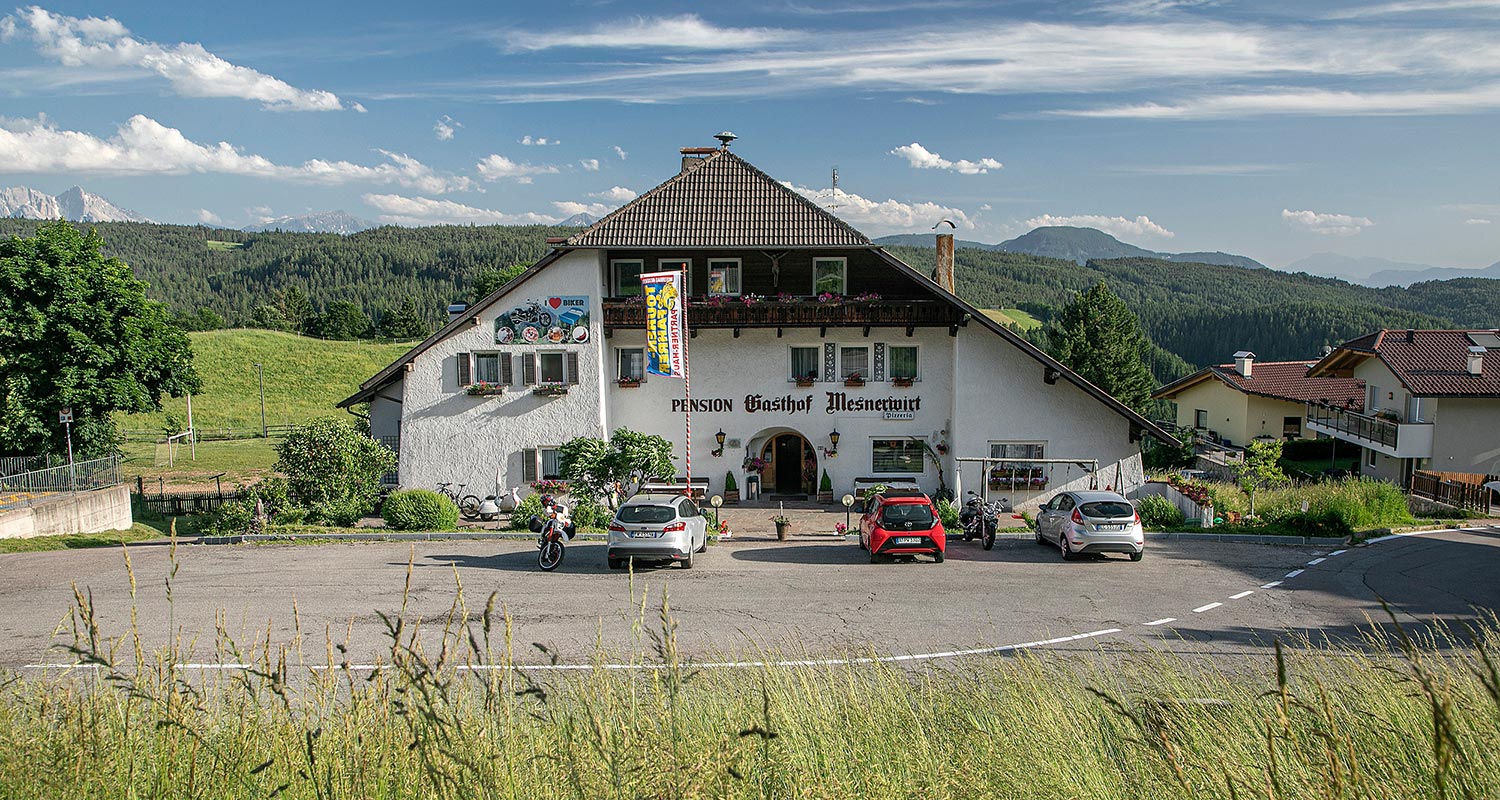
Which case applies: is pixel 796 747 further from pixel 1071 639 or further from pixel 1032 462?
pixel 1032 462

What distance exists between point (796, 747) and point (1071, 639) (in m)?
10.7

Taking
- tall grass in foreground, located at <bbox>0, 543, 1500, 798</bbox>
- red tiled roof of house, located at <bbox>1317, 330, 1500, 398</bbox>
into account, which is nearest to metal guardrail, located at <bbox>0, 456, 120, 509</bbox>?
tall grass in foreground, located at <bbox>0, 543, 1500, 798</bbox>

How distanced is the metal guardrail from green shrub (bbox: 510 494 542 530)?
12.7 meters

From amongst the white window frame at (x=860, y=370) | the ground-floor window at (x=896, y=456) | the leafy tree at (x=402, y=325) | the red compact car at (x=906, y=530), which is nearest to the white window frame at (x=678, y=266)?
the white window frame at (x=860, y=370)

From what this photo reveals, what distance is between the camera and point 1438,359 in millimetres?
40094

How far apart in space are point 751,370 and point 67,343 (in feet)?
79.1

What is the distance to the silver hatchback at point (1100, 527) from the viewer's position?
20.4m

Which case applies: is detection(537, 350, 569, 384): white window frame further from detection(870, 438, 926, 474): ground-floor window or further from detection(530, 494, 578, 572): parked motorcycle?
detection(870, 438, 926, 474): ground-floor window

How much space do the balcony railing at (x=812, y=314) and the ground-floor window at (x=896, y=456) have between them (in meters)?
3.84

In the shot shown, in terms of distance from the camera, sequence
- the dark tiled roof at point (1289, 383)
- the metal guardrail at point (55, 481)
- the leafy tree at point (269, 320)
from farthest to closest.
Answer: the leafy tree at point (269, 320), the dark tiled roof at point (1289, 383), the metal guardrail at point (55, 481)

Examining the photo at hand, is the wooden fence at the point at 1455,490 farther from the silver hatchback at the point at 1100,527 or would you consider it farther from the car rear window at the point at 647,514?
the car rear window at the point at 647,514

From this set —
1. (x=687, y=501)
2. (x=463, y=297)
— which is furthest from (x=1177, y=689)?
(x=463, y=297)

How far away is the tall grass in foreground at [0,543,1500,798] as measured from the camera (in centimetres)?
366

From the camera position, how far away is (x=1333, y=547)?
22203 mm
